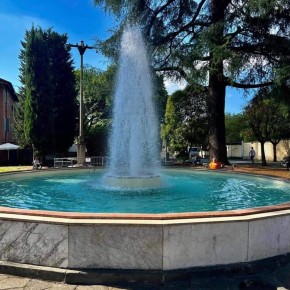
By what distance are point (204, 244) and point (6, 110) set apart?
1607 inches

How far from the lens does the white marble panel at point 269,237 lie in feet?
16.5

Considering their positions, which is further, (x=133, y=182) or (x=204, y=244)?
(x=133, y=182)

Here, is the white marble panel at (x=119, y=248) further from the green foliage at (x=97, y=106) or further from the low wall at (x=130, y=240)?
the green foliage at (x=97, y=106)

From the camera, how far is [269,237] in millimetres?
5211

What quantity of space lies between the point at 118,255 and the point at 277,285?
2015 mm

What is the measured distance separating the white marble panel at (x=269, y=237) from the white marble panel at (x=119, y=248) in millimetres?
1357

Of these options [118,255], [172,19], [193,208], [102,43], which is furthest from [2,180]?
[172,19]

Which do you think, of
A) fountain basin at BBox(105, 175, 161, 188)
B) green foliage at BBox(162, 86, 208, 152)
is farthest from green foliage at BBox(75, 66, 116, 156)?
fountain basin at BBox(105, 175, 161, 188)

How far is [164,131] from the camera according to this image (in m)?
35.4

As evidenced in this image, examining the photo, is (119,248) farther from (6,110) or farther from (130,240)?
(6,110)

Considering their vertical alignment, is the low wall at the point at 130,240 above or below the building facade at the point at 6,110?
below

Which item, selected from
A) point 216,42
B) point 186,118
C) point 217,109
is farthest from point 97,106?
point 216,42

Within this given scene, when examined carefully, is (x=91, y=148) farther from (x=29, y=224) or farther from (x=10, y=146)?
(x=29, y=224)

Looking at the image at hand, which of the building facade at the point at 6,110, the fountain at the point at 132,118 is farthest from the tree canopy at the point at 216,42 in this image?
the building facade at the point at 6,110
